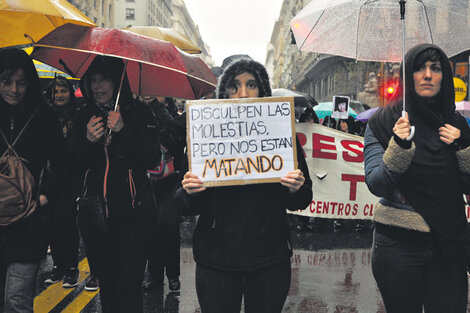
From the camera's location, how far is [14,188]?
9.87 ft

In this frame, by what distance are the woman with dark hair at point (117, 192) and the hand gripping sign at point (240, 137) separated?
85 cm

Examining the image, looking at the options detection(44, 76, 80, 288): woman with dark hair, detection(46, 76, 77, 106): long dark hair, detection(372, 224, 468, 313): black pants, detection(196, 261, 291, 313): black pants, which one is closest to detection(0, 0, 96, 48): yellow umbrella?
detection(44, 76, 80, 288): woman with dark hair

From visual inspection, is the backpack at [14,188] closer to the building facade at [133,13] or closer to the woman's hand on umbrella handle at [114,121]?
the woman's hand on umbrella handle at [114,121]

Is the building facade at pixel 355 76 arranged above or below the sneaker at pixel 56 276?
above

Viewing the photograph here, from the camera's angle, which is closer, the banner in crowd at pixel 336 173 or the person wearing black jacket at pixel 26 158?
the person wearing black jacket at pixel 26 158

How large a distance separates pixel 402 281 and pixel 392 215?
1.07 feet

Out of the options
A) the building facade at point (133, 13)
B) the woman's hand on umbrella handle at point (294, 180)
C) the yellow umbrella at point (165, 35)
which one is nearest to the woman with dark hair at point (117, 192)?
the woman's hand on umbrella handle at point (294, 180)

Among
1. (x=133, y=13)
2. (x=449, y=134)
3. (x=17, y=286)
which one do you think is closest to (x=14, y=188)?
(x=17, y=286)

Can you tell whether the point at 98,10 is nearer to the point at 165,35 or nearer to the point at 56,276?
the point at 165,35

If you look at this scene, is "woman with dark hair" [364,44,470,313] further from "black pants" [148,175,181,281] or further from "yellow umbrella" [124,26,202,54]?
"yellow umbrella" [124,26,202,54]

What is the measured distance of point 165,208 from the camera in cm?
481

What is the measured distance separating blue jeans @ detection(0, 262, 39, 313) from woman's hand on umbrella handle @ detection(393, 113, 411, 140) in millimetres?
2160

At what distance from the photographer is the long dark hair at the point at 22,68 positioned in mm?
3131

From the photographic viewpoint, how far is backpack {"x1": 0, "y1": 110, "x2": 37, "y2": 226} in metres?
2.97
